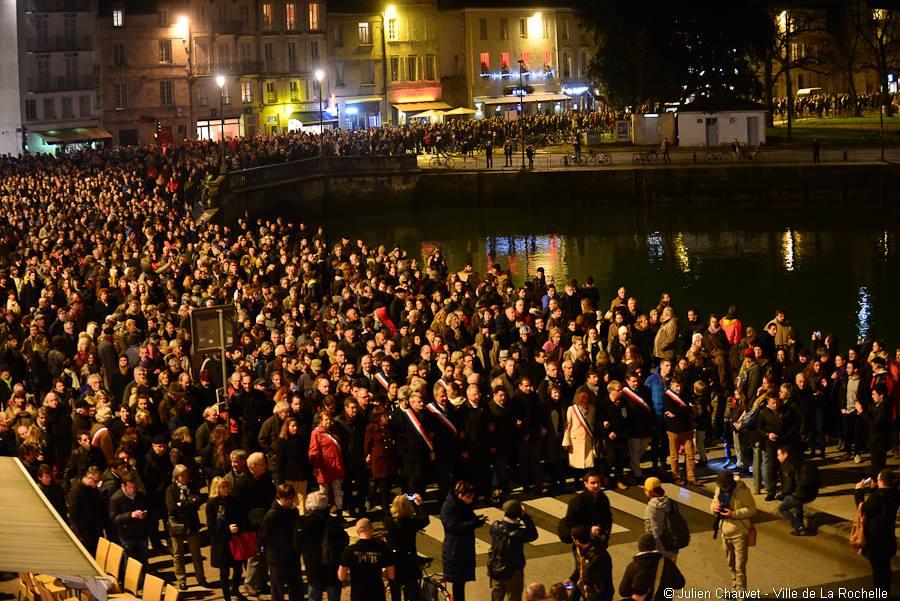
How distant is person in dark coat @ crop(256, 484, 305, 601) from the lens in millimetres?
12477

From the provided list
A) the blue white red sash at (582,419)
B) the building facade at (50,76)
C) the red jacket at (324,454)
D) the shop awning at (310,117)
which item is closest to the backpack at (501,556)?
the red jacket at (324,454)

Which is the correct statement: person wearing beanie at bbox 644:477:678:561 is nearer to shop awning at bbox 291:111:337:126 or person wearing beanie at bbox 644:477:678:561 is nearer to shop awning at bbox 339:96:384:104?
shop awning at bbox 291:111:337:126

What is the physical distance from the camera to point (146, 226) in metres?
34.5

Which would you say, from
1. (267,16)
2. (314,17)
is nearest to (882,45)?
(314,17)

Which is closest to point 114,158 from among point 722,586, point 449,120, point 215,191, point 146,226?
point 215,191

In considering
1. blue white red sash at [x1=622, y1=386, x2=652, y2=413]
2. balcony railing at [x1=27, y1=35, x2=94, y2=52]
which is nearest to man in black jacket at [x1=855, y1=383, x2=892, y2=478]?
blue white red sash at [x1=622, y1=386, x2=652, y2=413]

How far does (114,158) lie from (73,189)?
46.1ft

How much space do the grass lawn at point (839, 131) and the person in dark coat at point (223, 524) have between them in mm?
60541

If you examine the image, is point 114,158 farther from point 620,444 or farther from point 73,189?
point 620,444

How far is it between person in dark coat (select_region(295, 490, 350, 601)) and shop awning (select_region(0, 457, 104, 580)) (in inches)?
81.8

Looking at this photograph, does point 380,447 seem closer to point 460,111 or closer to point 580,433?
point 580,433

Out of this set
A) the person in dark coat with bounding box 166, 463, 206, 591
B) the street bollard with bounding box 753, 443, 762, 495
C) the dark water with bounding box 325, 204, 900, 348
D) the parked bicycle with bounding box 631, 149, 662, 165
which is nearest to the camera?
the person in dark coat with bounding box 166, 463, 206, 591

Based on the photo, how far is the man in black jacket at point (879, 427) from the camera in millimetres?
16922

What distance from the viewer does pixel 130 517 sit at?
13547 millimetres
